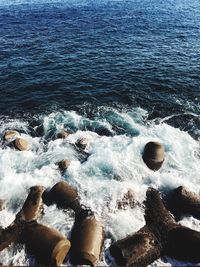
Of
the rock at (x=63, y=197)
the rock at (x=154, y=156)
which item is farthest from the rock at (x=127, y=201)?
the rock at (x=154, y=156)

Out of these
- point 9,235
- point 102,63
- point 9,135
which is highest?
point 9,235

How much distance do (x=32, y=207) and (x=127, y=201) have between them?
16.3 ft

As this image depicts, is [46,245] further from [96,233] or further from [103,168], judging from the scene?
[103,168]

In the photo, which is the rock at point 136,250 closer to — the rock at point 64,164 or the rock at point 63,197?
the rock at point 63,197

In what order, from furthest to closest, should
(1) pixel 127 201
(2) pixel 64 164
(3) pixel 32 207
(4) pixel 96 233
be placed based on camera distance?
1. (2) pixel 64 164
2. (1) pixel 127 201
3. (3) pixel 32 207
4. (4) pixel 96 233

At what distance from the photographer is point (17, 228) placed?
49.1 feet

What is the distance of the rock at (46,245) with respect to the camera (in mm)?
12812

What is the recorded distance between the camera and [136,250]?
1323cm

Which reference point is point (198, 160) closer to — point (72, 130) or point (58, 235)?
point (72, 130)

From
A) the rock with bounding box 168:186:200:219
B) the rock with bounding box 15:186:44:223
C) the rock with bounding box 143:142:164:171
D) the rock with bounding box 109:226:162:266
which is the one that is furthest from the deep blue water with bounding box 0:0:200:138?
the rock with bounding box 109:226:162:266

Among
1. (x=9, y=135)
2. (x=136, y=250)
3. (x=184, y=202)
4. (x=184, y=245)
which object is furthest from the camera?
(x=9, y=135)

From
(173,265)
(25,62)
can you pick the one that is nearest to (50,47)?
(25,62)

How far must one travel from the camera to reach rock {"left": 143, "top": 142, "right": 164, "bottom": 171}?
19.3 m

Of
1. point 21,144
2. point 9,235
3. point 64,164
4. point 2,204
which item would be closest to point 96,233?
point 9,235
